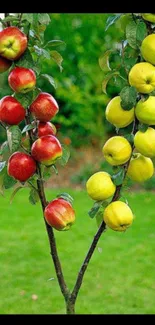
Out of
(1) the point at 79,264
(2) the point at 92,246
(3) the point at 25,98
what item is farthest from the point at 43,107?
(1) the point at 79,264

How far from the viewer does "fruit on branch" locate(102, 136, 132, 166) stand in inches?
40.0

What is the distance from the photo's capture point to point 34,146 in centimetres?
103

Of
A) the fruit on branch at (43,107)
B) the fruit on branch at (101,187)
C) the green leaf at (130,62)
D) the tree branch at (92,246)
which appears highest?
the green leaf at (130,62)

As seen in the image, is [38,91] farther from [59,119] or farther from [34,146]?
[59,119]

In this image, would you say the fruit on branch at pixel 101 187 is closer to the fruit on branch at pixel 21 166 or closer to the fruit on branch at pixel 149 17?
the fruit on branch at pixel 21 166

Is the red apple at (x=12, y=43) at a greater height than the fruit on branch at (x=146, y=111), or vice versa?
the red apple at (x=12, y=43)

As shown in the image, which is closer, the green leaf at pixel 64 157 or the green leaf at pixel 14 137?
the green leaf at pixel 14 137

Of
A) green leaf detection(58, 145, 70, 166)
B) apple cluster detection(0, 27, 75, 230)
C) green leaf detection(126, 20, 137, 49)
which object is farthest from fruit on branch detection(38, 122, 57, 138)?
green leaf detection(126, 20, 137, 49)

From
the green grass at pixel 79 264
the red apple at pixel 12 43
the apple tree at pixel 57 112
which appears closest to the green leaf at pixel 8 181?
the apple tree at pixel 57 112

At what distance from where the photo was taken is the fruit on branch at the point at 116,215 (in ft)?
3.35

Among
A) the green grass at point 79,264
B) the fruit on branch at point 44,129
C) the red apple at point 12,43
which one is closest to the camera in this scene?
the red apple at point 12,43

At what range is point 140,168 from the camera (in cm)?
107

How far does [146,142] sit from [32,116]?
224 millimetres
